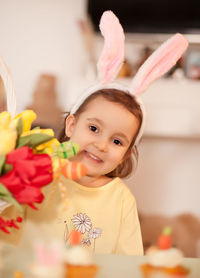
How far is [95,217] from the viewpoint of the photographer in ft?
2.49

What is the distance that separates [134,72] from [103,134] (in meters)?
1.36

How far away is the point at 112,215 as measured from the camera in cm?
79

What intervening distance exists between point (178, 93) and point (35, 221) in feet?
4.52

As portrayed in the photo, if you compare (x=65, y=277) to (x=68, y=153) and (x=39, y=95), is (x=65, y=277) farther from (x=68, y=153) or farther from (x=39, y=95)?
(x=39, y=95)

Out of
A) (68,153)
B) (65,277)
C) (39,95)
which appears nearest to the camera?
(65,277)

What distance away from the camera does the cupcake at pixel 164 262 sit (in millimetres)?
451

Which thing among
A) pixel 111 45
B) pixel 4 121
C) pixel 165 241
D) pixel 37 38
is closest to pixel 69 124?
pixel 111 45

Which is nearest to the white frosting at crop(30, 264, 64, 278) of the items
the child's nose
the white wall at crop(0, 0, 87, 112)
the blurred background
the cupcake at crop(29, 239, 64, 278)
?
the cupcake at crop(29, 239, 64, 278)

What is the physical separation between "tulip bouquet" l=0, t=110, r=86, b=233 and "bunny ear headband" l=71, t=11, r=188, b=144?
0.25 metres

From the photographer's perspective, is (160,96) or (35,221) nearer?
(35,221)

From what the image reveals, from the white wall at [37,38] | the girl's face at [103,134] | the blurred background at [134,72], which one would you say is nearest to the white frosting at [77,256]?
the girl's face at [103,134]

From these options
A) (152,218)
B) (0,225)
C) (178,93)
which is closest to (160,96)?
(178,93)

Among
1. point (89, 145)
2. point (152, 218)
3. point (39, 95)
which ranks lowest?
point (152, 218)

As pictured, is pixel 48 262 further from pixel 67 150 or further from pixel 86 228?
pixel 86 228
